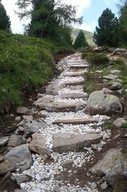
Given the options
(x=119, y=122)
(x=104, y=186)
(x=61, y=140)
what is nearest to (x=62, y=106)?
(x=119, y=122)

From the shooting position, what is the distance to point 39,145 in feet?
22.7

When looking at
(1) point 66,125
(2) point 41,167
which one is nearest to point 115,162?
(2) point 41,167

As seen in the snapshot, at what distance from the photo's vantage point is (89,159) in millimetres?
6508

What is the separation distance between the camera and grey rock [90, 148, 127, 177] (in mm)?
5605

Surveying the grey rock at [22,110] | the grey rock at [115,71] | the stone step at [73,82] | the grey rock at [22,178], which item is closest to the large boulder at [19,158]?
the grey rock at [22,178]

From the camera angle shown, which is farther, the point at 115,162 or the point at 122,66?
the point at 122,66

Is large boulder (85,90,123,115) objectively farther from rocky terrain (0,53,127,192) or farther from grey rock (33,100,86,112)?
grey rock (33,100,86,112)

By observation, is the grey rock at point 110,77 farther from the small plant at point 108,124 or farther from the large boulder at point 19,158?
the large boulder at point 19,158

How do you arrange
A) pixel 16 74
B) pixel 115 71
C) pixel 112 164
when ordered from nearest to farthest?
pixel 112 164 < pixel 16 74 < pixel 115 71

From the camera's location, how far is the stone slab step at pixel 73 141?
272 inches

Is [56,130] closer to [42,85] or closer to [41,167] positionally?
[41,167]

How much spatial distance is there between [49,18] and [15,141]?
102ft

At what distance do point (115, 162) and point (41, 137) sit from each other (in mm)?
2060

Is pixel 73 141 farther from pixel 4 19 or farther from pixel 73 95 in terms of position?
pixel 4 19
